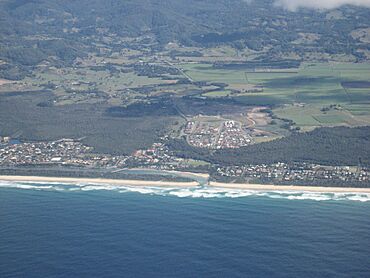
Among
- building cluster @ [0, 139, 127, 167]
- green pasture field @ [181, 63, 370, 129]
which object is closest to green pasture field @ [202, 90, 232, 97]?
green pasture field @ [181, 63, 370, 129]

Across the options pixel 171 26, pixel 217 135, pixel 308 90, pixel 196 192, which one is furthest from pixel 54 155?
pixel 171 26

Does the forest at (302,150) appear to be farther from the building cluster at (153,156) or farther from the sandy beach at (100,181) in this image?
the sandy beach at (100,181)

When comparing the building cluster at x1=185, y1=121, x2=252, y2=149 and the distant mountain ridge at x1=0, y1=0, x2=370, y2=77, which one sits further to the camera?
the distant mountain ridge at x1=0, y1=0, x2=370, y2=77

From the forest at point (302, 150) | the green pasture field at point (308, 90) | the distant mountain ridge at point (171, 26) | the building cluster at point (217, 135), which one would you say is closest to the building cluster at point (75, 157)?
the forest at point (302, 150)

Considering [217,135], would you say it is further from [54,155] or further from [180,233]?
[180,233]

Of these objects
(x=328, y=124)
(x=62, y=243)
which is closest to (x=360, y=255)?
(x=62, y=243)

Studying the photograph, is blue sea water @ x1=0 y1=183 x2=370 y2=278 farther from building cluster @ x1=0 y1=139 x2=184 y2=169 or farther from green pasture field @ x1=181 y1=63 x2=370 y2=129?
green pasture field @ x1=181 y1=63 x2=370 y2=129

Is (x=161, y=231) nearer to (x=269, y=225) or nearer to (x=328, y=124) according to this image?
(x=269, y=225)
